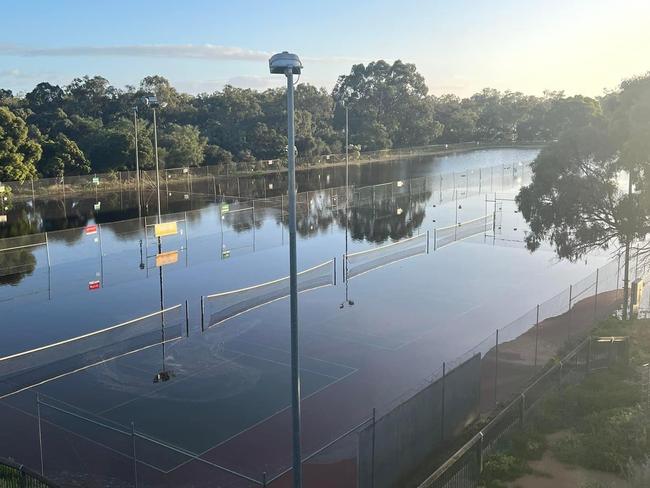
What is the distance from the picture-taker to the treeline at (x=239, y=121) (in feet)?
230

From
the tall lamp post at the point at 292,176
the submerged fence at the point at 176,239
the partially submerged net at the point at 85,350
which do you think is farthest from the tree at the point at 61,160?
the tall lamp post at the point at 292,176

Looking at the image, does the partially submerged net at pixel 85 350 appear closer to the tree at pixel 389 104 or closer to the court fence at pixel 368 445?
the court fence at pixel 368 445

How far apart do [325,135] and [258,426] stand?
306ft

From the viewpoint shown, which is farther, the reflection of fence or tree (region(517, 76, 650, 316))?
tree (region(517, 76, 650, 316))

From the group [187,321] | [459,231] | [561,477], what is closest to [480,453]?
[561,477]

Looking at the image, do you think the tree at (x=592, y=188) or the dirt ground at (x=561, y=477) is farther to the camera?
the tree at (x=592, y=188)

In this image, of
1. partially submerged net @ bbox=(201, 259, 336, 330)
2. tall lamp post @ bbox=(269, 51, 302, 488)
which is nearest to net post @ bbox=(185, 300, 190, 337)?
partially submerged net @ bbox=(201, 259, 336, 330)

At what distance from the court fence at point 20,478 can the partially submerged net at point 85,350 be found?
5016 millimetres

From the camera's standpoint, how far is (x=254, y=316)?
2512 centimetres

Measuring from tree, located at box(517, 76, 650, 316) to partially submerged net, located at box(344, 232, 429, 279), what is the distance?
306 inches

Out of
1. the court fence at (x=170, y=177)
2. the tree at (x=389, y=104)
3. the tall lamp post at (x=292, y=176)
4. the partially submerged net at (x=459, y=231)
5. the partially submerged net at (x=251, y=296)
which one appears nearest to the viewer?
the tall lamp post at (x=292, y=176)

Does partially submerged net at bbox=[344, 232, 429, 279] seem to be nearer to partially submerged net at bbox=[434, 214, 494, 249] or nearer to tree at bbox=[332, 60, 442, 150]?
partially submerged net at bbox=[434, 214, 494, 249]

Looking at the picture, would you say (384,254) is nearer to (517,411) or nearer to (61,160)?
(517,411)

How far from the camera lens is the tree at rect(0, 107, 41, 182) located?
60969 millimetres
